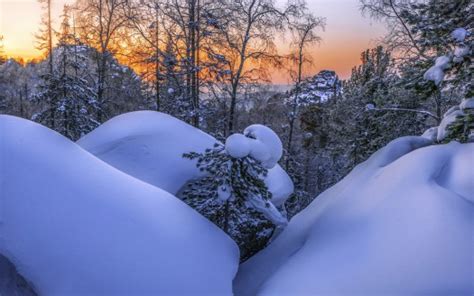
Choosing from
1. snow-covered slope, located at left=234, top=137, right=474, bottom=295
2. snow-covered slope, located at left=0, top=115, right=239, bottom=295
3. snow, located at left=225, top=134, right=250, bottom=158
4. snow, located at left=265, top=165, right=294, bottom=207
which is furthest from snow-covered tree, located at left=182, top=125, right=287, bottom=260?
snow-covered slope, located at left=0, top=115, right=239, bottom=295

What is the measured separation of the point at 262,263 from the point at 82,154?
3.70m

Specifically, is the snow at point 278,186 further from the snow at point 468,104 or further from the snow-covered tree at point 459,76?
the snow at point 468,104

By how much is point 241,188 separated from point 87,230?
2.87 metres

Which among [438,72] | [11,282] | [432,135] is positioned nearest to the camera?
[11,282]

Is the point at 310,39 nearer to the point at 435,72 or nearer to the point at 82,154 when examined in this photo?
the point at 435,72

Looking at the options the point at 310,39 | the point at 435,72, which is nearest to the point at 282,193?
the point at 435,72

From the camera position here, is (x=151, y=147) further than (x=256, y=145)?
Yes

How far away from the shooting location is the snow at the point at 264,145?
578cm

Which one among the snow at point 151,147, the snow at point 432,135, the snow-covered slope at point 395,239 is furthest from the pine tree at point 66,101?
the snow at point 432,135

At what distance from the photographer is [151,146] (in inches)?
257

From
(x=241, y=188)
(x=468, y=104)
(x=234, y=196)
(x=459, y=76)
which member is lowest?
(x=234, y=196)

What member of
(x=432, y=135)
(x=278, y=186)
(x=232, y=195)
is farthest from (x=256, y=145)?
(x=432, y=135)

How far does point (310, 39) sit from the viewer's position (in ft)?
45.5

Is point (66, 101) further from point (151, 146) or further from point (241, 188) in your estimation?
point (241, 188)
